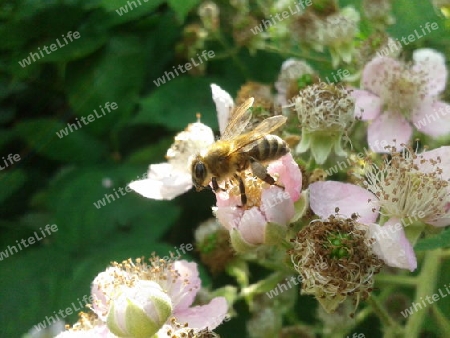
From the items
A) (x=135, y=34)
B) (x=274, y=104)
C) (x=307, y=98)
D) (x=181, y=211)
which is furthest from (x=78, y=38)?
(x=307, y=98)

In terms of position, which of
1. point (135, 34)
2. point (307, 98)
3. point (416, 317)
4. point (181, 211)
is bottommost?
point (416, 317)

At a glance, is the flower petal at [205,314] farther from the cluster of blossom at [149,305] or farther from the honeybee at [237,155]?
the honeybee at [237,155]

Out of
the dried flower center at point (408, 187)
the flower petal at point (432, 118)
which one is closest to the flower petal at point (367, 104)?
the flower petal at point (432, 118)

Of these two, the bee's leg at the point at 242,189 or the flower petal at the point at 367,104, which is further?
the flower petal at the point at 367,104

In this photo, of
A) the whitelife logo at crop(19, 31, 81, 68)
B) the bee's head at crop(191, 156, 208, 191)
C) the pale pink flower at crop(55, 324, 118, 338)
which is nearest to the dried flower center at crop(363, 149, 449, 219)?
the bee's head at crop(191, 156, 208, 191)

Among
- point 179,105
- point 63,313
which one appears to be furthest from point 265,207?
point 179,105

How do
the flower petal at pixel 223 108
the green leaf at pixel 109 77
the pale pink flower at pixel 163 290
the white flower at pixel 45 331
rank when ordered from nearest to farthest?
1. the pale pink flower at pixel 163 290
2. the flower petal at pixel 223 108
3. the white flower at pixel 45 331
4. the green leaf at pixel 109 77

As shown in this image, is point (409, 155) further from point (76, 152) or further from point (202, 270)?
point (76, 152)
